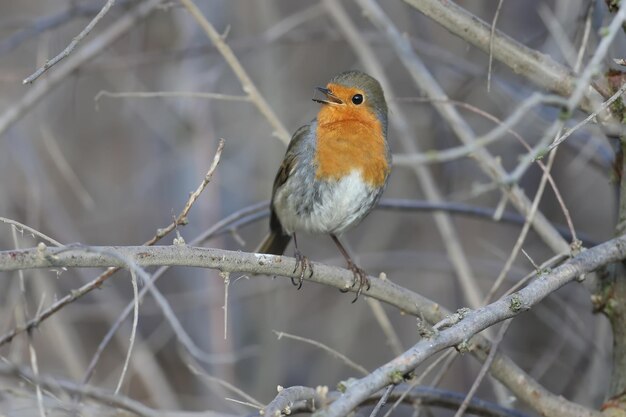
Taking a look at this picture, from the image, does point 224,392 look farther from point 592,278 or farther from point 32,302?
point 592,278

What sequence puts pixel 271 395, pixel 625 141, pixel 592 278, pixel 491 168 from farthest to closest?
pixel 271 395
pixel 491 168
pixel 592 278
pixel 625 141

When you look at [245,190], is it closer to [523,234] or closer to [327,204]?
[327,204]

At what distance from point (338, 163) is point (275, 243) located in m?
0.83

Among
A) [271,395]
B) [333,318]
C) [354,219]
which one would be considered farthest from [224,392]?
[354,219]

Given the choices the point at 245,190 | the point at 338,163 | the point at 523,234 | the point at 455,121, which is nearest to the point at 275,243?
the point at 338,163

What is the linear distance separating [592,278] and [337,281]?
0.89 m

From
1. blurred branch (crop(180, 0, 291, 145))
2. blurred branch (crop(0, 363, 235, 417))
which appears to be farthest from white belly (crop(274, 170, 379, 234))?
blurred branch (crop(0, 363, 235, 417))

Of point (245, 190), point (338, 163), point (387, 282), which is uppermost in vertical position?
point (245, 190)

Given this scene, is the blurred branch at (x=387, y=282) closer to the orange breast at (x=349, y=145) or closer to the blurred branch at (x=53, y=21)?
the orange breast at (x=349, y=145)

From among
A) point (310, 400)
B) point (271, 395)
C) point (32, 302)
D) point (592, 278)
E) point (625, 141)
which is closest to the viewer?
point (310, 400)

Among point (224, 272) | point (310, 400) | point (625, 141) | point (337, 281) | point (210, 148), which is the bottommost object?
point (310, 400)

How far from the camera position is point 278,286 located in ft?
17.5

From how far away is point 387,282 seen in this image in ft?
9.27

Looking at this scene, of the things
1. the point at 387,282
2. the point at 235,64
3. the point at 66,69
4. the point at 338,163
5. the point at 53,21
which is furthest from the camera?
the point at 53,21
